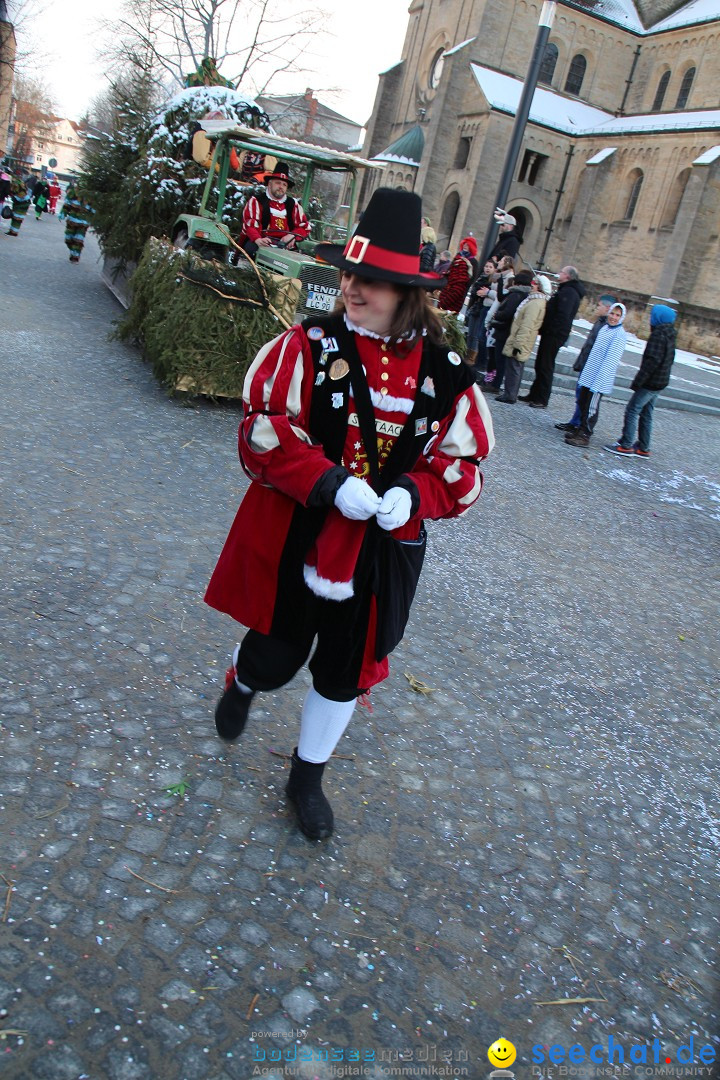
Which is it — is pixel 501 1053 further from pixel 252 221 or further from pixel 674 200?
pixel 674 200

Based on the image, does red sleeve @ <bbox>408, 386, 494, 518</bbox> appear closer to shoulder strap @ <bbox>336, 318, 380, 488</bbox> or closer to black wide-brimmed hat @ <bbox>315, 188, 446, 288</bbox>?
shoulder strap @ <bbox>336, 318, 380, 488</bbox>

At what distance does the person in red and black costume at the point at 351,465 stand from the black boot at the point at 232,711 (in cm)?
25

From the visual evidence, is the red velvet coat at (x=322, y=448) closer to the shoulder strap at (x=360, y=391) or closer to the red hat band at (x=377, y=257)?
the shoulder strap at (x=360, y=391)

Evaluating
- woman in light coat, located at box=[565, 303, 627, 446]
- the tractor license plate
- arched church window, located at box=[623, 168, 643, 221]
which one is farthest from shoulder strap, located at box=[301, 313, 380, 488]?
arched church window, located at box=[623, 168, 643, 221]

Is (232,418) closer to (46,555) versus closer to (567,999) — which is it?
(46,555)

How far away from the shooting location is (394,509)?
2.16 meters

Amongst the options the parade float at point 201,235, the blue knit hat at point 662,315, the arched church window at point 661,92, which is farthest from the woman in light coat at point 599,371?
the arched church window at point 661,92

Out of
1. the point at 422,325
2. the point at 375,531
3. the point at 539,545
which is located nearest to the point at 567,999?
the point at 375,531

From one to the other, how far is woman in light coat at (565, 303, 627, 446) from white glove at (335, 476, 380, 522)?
8285 millimetres

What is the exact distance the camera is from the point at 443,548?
584 cm

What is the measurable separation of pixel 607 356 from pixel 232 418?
Result: 4863mm

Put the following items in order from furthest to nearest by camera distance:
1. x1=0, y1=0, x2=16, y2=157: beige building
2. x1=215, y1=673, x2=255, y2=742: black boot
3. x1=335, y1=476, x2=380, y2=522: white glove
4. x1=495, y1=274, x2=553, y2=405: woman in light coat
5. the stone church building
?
1. the stone church building
2. x1=0, y1=0, x2=16, y2=157: beige building
3. x1=495, y1=274, x2=553, y2=405: woman in light coat
4. x1=215, y1=673, x2=255, y2=742: black boot
5. x1=335, y1=476, x2=380, y2=522: white glove

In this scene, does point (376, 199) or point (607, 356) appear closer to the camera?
point (376, 199)

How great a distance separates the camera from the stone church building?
3625 cm
